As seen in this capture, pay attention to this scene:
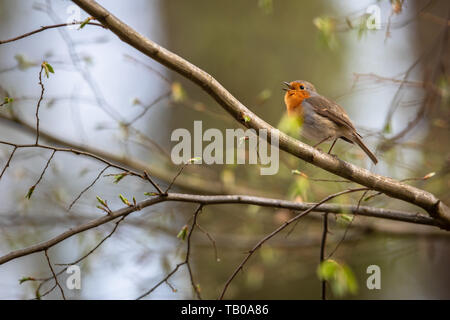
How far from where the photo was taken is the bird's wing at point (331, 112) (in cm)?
348

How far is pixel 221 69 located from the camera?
21.9 ft

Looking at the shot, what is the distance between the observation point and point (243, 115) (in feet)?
7.30

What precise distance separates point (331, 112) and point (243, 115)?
1.45m

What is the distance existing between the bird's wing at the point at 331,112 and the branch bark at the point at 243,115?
1042 mm

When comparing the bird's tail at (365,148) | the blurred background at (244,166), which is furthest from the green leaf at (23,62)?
the bird's tail at (365,148)

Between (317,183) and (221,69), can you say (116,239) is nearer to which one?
(317,183)

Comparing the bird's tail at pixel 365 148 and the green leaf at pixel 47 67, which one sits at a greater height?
the green leaf at pixel 47 67

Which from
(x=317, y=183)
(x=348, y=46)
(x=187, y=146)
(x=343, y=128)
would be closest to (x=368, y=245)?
(x=317, y=183)

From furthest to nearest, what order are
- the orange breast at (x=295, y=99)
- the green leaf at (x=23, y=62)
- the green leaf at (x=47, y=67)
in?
the orange breast at (x=295, y=99) < the green leaf at (x=23, y=62) < the green leaf at (x=47, y=67)

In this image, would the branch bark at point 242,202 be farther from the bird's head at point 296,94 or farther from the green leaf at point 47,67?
the bird's head at point 296,94

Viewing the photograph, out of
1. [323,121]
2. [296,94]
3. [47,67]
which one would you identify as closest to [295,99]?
[296,94]

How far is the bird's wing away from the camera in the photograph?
137 inches
